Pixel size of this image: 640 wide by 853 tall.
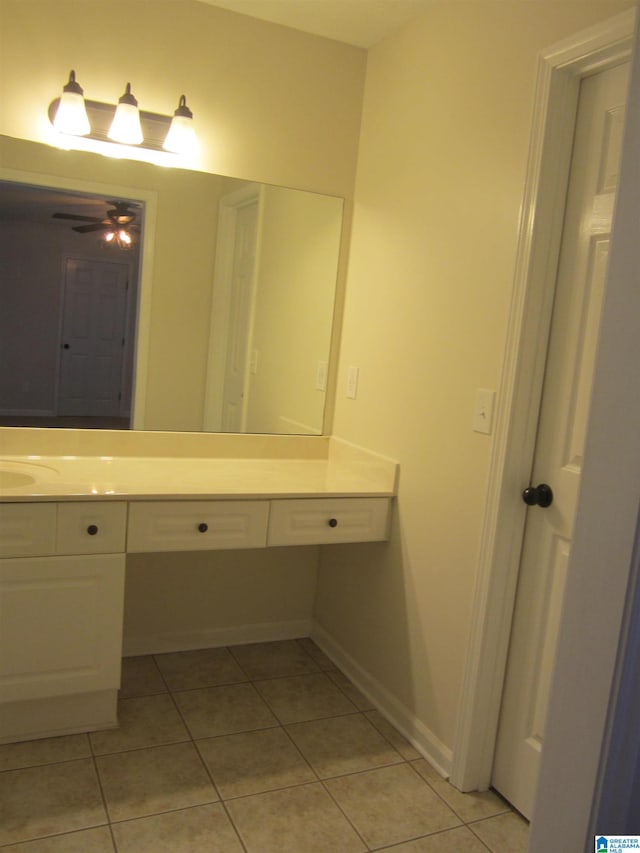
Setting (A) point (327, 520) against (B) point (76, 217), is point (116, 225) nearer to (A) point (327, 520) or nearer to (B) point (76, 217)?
(B) point (76, 217)

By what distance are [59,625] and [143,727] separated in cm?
48

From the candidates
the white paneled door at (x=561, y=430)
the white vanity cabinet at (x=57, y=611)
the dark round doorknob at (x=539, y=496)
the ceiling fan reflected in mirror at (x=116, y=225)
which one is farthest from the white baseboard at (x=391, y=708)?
the ceiling fan reflected in mirror at (x=116, y=225)

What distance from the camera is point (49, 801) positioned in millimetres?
1913

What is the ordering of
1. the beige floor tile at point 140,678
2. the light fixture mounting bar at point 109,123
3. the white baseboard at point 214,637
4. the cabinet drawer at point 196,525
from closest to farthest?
the cabinet drawer at point 196,525 < the light fixture mounting bar at point 109,123 < the beige floor tile at point 140,678 < the white baseboard at point 214,637

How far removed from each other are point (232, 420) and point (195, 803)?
53.5 inches

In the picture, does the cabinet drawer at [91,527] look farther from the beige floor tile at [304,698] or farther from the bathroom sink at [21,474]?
the beige floor tile at [304,698]

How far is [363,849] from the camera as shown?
6.02ft

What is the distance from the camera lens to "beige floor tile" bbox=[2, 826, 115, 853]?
1729 millimetres

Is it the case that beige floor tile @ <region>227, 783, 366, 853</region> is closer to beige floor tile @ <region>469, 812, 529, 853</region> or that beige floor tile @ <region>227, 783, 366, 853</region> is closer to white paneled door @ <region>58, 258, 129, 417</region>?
beige floor tile @ <region>469, 812, 529, 853</region>

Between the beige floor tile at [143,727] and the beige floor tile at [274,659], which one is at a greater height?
the beige floor tile at [274,659]

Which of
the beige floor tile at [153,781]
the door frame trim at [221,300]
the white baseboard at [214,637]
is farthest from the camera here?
the white baseboard at [214,637]

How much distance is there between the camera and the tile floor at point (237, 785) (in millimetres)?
1837

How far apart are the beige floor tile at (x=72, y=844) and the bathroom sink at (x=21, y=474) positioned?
0.96 meters

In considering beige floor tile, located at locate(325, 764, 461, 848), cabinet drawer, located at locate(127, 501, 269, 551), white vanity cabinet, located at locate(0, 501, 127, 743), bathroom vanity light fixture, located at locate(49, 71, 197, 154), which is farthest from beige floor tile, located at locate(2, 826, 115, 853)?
bathroom vanity light fixture, located at locate(49, 71, 197, 154)
